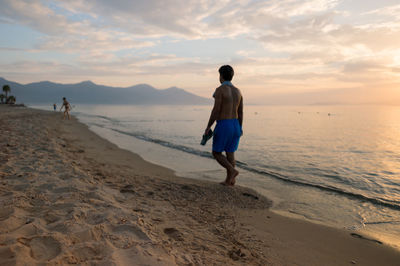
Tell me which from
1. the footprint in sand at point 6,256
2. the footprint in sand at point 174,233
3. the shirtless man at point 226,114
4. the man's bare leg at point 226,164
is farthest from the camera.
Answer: the man's bare leg at point 226,164

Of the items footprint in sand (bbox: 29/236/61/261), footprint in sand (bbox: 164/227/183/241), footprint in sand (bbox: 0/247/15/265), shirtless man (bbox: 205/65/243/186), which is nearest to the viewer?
footprint in sand (bbox: 0/247/15/265)

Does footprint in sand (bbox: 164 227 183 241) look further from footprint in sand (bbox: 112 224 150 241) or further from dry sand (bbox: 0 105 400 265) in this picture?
footprint in sand (bbox: 112 224 150 241)

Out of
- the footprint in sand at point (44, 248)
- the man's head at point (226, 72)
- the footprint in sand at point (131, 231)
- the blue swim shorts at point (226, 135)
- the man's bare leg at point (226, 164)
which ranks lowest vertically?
the footprint in sand at point (131, 231)

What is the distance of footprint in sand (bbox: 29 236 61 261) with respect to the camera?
194 cm

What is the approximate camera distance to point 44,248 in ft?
6.74

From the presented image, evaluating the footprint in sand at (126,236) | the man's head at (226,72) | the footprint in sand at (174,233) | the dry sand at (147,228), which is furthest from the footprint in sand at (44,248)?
the man's head at (226,72)

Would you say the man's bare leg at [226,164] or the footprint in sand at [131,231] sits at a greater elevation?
the man's bare leg at [226,164]

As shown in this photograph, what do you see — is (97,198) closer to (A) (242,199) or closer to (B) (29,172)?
(B) (29,172)

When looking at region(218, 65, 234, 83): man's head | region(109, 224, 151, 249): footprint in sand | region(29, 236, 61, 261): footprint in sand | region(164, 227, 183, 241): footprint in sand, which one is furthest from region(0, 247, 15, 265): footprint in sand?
region(218, 65, 234, 83): man's head

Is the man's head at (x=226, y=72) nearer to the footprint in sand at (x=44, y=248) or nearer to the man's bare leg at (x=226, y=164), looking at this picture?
the man's bare leg at (x=226, y=164)

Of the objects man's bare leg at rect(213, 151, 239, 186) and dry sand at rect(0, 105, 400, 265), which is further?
man's bare leg at rect(213, 151, 239, 186)

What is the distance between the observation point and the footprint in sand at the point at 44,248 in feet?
6.37

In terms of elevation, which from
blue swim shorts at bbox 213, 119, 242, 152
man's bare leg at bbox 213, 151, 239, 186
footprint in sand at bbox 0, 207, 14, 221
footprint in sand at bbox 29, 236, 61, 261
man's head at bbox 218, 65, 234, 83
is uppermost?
man's head at bbox 218, 65, 234, 83

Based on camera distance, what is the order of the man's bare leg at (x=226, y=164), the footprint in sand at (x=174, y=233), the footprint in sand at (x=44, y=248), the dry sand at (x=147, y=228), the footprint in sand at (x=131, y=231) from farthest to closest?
the man's bare leg at (x=226, y=164) < the footprint in sand at (x=174, y=233) < the footprint in sand at (x=131, y=231) < the dry sand at (x=147, y=228) < the footprint in sand at (x=44, y=248)
